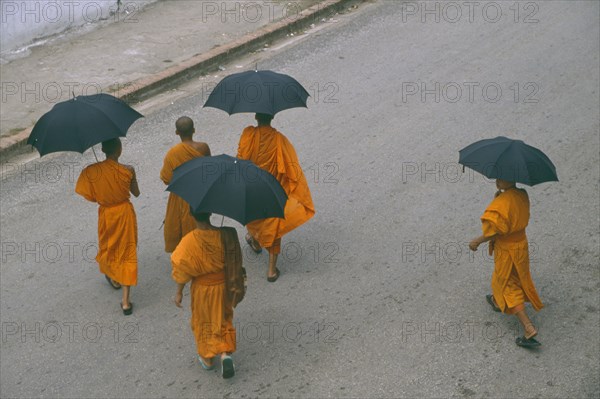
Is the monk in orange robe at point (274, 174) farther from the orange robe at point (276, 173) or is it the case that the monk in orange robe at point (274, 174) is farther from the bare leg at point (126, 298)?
the bare leg at point (126, 298)

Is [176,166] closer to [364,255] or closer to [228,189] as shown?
[228,189]

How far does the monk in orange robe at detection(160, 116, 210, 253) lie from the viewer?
22.8 ft

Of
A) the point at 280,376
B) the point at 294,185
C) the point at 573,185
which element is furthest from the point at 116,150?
the point at 573,185

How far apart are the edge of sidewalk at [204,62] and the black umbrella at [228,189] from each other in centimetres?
398

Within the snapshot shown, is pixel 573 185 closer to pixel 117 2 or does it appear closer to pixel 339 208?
pixel 339 208

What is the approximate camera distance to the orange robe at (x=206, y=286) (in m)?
5.88

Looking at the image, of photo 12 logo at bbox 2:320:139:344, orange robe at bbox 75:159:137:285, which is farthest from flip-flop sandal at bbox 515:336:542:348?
orange robe at bbox 75:159:137:285

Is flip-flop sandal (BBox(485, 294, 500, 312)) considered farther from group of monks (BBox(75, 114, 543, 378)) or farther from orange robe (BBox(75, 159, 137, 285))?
orange robe (BBox(75, 159, 137, 285))

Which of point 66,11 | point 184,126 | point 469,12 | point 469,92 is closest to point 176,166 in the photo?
point 184,126

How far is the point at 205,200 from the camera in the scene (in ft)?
18.8

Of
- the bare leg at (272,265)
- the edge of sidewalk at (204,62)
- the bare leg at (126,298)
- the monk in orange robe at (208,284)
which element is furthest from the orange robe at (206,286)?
the edge of sidewalk at (204,62)

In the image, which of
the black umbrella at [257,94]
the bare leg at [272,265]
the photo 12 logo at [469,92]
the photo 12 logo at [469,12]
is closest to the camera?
the black umbrella at [257,94]

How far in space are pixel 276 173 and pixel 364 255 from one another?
114 centimetres

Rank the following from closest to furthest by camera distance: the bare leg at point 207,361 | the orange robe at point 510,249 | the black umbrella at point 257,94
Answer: the bare leg at point 207,361
the orange robe at point 510,249
the black umbrella at point 257,94
